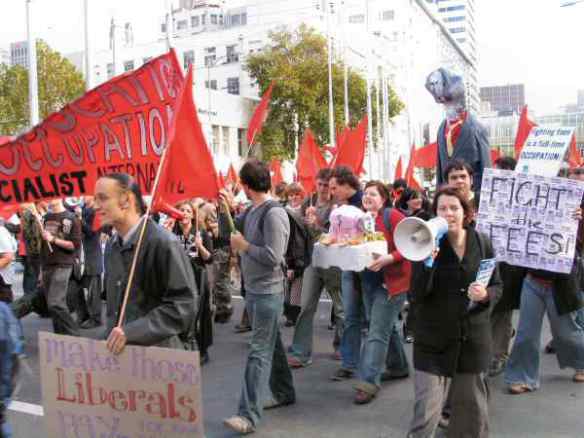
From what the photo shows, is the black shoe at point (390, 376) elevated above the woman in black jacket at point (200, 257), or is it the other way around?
the woman in black jacket at point (200, 257)

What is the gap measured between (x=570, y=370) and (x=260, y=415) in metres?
3.12

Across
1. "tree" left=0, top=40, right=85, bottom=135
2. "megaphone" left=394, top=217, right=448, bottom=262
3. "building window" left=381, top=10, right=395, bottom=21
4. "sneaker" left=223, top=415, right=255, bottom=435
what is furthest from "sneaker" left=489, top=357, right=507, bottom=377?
"building window" left=381, top=10, right=395, bottom=21

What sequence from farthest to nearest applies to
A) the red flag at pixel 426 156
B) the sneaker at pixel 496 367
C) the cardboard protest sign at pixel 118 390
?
the red flag at pixel 426 156 < the sneaker at pixel 496 367 < the cardboard protest sign at pixel 118 390

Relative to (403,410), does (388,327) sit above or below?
above

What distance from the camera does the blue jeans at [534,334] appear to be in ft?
19.1

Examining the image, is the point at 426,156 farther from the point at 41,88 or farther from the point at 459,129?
the point at 41,88

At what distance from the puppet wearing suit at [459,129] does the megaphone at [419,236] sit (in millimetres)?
2360

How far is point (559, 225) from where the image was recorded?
5.33m

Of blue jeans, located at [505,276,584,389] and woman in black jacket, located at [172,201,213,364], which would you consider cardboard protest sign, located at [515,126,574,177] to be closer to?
blue jeans, located at [505,276,584,389]

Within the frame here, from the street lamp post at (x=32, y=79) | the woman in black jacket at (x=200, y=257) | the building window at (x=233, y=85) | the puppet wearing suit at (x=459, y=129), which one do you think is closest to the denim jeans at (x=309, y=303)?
the woman in black jacket at (x=200, y=257)

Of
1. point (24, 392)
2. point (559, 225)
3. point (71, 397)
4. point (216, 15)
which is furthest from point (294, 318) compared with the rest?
point (216, 15)

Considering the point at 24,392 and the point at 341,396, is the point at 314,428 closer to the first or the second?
the point at 341,396

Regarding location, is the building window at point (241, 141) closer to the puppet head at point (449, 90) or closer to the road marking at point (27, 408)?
the puppet head at point (449, 90)

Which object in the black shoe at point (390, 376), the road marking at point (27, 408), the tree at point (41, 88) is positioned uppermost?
the tree at point (41, 88)
